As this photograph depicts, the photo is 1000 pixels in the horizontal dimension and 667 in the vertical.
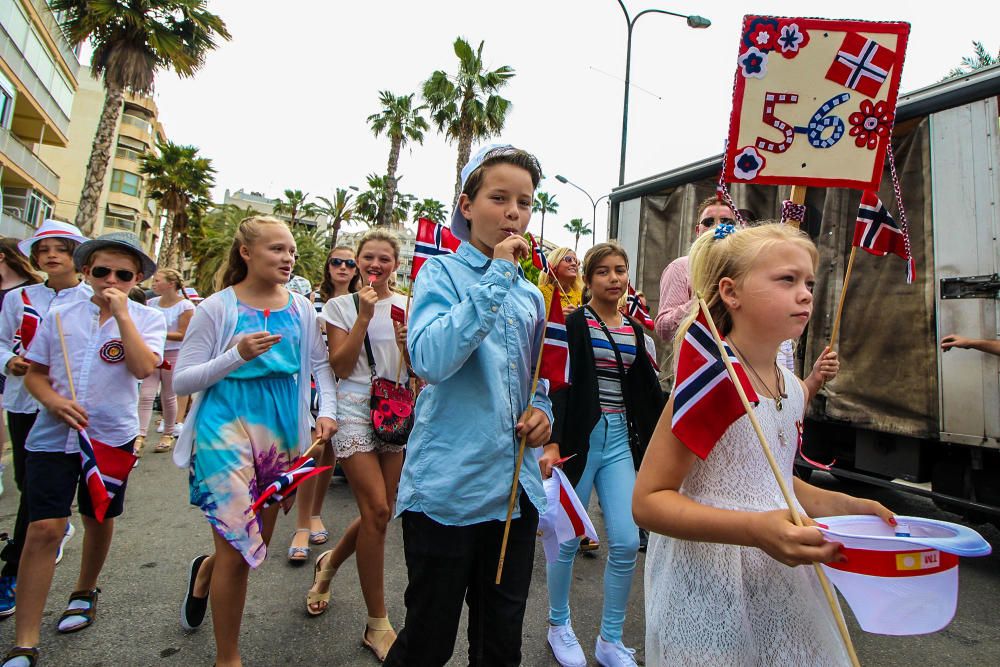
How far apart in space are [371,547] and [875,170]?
10.4ft

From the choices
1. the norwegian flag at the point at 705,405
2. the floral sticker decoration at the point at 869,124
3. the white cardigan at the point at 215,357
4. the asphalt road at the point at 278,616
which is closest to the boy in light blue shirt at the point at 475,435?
the norwegian flag at the point at 705,405

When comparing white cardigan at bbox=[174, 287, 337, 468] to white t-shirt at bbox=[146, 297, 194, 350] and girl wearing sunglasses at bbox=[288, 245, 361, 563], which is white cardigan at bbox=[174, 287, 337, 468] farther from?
white t-shirt at bbox=[146, 297, 194, 350]

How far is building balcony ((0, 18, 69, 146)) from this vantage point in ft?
66.3

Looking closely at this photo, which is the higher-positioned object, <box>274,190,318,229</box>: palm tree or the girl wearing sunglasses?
<box>274,190,318,229</box>: palm tree

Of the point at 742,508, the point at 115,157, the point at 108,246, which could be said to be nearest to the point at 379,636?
the point at 742,508

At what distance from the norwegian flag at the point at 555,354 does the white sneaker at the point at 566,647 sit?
1.49 metres

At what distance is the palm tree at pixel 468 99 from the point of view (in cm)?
2239

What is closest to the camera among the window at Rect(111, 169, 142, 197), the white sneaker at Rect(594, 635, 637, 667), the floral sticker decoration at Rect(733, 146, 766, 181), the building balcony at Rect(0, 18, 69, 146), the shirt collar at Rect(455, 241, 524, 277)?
→ the shirt collar at Rect(455, 241, 524, 277)

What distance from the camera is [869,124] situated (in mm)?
2994

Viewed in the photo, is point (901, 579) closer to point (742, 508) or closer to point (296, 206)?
point (742, 508)

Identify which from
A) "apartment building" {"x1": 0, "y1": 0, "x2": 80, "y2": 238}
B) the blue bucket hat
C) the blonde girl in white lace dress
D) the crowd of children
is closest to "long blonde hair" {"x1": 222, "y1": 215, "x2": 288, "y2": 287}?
the crowd of children

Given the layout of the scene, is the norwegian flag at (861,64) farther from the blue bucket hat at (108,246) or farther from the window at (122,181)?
the window at (122,181)

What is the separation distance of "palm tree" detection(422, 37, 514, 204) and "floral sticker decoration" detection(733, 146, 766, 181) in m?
20.0

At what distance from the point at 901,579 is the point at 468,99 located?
928 inches
